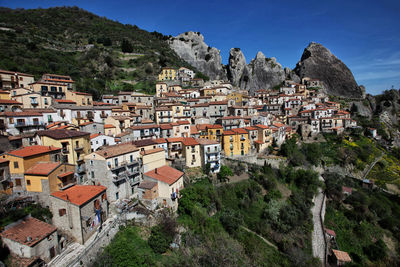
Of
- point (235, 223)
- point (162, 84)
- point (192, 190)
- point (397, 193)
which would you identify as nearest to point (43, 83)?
point (162, 84)

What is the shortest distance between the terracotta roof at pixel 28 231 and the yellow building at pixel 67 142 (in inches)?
305

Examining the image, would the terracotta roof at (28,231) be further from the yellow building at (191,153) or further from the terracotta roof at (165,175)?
the yellow building at (191,153)

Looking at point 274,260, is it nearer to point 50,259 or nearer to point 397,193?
point 50,259

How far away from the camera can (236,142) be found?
35.6 meters

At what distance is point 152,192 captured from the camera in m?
21.7

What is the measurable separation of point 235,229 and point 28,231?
20563 mm

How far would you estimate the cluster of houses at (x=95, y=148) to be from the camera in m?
16.6

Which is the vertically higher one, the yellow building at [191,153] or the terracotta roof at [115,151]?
the terracotta roof at [115,151]

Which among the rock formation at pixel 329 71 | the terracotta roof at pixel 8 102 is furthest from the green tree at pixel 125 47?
the rock formation at pixel 329 71

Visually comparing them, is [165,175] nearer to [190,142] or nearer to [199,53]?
[190,142]

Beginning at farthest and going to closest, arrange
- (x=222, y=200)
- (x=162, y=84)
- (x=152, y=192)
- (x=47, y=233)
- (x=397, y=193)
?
(x=162, y=84) → (x=397, y=193) → (x=222, y=200) → (x=152, y=192) → (x=47, y=233)

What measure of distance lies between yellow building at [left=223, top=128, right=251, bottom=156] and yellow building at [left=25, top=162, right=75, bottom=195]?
82.1 ft

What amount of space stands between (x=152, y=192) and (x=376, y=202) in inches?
1468

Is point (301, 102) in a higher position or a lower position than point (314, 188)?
higher
